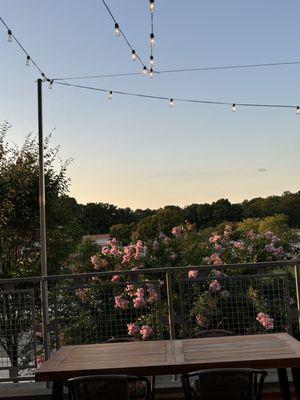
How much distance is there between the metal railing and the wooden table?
1379mm

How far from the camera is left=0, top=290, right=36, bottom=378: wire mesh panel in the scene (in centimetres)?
564

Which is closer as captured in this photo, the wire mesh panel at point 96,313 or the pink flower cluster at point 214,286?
the wire mesh panel at point 96,313

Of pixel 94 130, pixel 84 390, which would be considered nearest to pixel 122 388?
pixel 84 390

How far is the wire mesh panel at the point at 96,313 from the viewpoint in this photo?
18.5 feet

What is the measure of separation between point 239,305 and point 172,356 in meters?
2.61

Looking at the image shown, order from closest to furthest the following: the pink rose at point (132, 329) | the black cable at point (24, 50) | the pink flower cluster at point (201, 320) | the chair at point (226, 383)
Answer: the chair at point (226, 383) → the pink rose at point (132, 329) → the pink flower cluster at point (201, 320) → the black cable at point (24, 50)

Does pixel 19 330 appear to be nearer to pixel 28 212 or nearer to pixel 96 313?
pixel 96 313

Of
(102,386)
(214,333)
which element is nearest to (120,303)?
(214,333)

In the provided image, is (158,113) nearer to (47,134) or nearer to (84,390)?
(47,134)

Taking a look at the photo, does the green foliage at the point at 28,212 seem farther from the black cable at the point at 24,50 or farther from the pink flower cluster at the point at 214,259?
the pink flower cluster at the point at 214,259

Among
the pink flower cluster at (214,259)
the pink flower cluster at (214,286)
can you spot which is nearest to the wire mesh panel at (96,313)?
the pink flower cluster at (214,286)

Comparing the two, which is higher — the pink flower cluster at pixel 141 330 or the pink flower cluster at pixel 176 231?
the pink flower cluster at pixel 176 231

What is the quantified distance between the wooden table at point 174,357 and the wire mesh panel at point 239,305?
1498 mm

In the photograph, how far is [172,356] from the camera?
366cm
